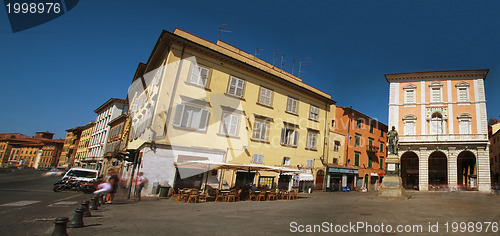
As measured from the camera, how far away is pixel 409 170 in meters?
36.4

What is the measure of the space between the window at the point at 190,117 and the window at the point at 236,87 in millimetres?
2981

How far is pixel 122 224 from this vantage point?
293 inches

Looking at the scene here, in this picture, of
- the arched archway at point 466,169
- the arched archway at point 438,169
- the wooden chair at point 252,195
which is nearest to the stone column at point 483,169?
the arched archway at point 466,169

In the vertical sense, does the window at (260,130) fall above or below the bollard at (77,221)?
above

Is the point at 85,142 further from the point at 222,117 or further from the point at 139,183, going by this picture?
the point at 139,183

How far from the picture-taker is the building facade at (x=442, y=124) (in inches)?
1175

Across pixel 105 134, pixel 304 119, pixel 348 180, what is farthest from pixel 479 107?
pixel 105 134

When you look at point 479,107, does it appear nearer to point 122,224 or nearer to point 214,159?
point 214,159

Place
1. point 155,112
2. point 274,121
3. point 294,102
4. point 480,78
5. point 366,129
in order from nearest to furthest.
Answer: point 155,112
point 274,121
point 294,102
point 480,78
point 366,129

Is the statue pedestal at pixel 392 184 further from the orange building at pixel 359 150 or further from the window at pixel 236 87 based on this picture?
the window at pixel 236 87

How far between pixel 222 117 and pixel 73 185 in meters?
11.4

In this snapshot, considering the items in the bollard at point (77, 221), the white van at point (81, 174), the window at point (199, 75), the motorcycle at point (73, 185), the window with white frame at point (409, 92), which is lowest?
the motorcycle at point (73, 185)

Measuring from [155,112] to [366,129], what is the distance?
1163 inches

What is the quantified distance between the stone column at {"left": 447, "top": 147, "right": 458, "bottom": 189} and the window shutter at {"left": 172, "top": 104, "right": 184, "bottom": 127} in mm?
30627
